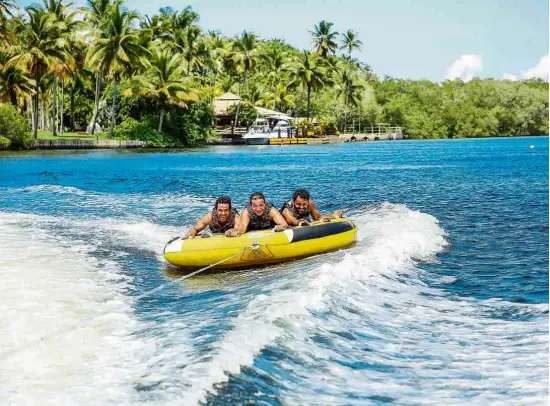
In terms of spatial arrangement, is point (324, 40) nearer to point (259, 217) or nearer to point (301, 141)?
point (301, 141)

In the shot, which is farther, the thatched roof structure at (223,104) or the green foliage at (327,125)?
the green foliage at (327,125)

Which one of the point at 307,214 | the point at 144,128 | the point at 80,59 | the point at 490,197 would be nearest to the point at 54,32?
the point at 80,59

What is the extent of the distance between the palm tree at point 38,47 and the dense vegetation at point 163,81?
8cm

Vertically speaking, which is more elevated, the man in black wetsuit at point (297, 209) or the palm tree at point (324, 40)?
the palm tree at point (324, 40)

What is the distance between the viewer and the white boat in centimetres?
6812

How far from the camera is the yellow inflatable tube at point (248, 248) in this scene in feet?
33.5

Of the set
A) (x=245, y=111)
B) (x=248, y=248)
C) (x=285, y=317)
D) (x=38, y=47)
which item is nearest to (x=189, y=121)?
(x=245, y=111)

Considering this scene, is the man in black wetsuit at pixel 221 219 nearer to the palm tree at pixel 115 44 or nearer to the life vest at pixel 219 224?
the life vest at pixel 219 224

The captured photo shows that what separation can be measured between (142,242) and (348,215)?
624 centimetres

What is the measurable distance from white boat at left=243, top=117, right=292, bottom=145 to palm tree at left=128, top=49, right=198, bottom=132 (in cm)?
1522

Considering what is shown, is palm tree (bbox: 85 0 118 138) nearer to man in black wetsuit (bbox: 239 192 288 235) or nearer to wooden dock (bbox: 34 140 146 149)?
wooden dock (bbox: 34 140 146 149)

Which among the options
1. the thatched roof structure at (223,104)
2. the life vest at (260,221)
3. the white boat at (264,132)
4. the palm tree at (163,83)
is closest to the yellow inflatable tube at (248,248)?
the life vest at (260,221)

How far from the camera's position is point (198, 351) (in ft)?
20.2

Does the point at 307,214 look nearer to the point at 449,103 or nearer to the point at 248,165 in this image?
the point at 248,165
